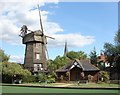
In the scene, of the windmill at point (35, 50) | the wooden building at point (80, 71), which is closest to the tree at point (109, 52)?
the wooden building at point (80, 71)

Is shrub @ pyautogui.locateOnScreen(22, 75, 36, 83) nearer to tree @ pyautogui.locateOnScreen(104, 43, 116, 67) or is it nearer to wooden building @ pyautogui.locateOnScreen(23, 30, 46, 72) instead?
wooden building @ pyautogui.locateOnScreen(23, 30, 46, 72)

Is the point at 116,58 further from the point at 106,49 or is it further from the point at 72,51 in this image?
the point at 72,51

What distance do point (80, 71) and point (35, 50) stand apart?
11.5 metres

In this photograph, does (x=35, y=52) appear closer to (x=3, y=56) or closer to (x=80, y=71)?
(x=3, y=56)

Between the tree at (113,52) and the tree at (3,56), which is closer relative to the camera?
the tree at (113,52)

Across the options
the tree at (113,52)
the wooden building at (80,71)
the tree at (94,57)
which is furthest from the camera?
the tree at (94,57)

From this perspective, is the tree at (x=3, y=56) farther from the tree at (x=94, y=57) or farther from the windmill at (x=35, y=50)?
the tree at (x=94, y=57)

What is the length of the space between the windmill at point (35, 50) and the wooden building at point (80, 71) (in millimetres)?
6489

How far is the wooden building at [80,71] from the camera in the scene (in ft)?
156

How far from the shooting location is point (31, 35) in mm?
56844

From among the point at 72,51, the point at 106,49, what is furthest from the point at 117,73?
the point at 72,51

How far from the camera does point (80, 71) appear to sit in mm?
48500

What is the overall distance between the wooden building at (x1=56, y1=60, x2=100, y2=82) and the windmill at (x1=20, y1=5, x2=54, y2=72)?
255 inches

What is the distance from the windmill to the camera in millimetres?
55219
